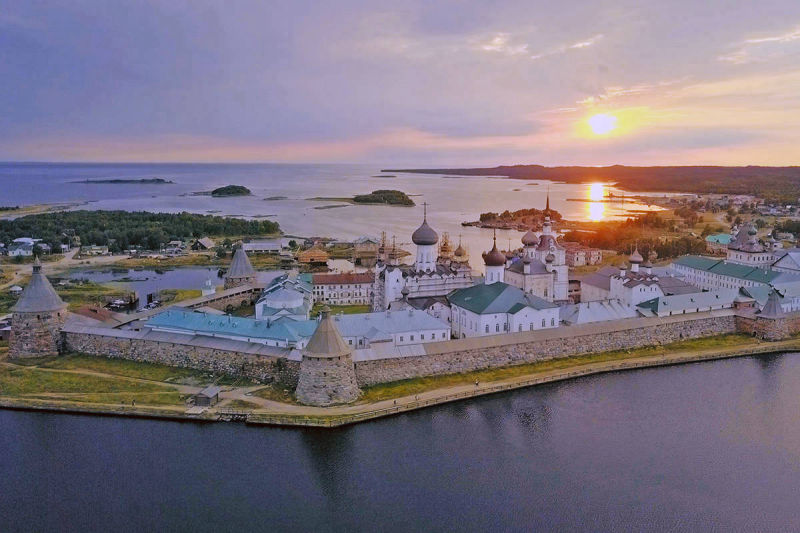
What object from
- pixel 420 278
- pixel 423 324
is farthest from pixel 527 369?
pixel 420 278

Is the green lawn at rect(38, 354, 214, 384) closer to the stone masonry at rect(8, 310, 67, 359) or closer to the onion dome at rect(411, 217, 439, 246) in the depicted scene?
the stone masonry at rect(8, 310, 67, 359)

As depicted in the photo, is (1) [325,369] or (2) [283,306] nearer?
(1) [325,369]

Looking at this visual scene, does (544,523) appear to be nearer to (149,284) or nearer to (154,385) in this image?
(154,385)

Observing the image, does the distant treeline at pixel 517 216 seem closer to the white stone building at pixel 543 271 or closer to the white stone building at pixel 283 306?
the white stone building at pixel 543 271

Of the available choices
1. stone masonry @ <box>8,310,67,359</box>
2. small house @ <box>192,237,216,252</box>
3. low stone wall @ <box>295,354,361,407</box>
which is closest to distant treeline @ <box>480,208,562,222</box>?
small house @ <box>192,237,216,252</box>

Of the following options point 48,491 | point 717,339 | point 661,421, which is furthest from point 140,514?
point 717,339

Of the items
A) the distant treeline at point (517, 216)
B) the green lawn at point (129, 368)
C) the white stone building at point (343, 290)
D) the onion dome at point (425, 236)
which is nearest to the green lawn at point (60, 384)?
the green lawn at point (129, 368)

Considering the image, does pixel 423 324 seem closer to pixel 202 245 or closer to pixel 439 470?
pixel 439 470
